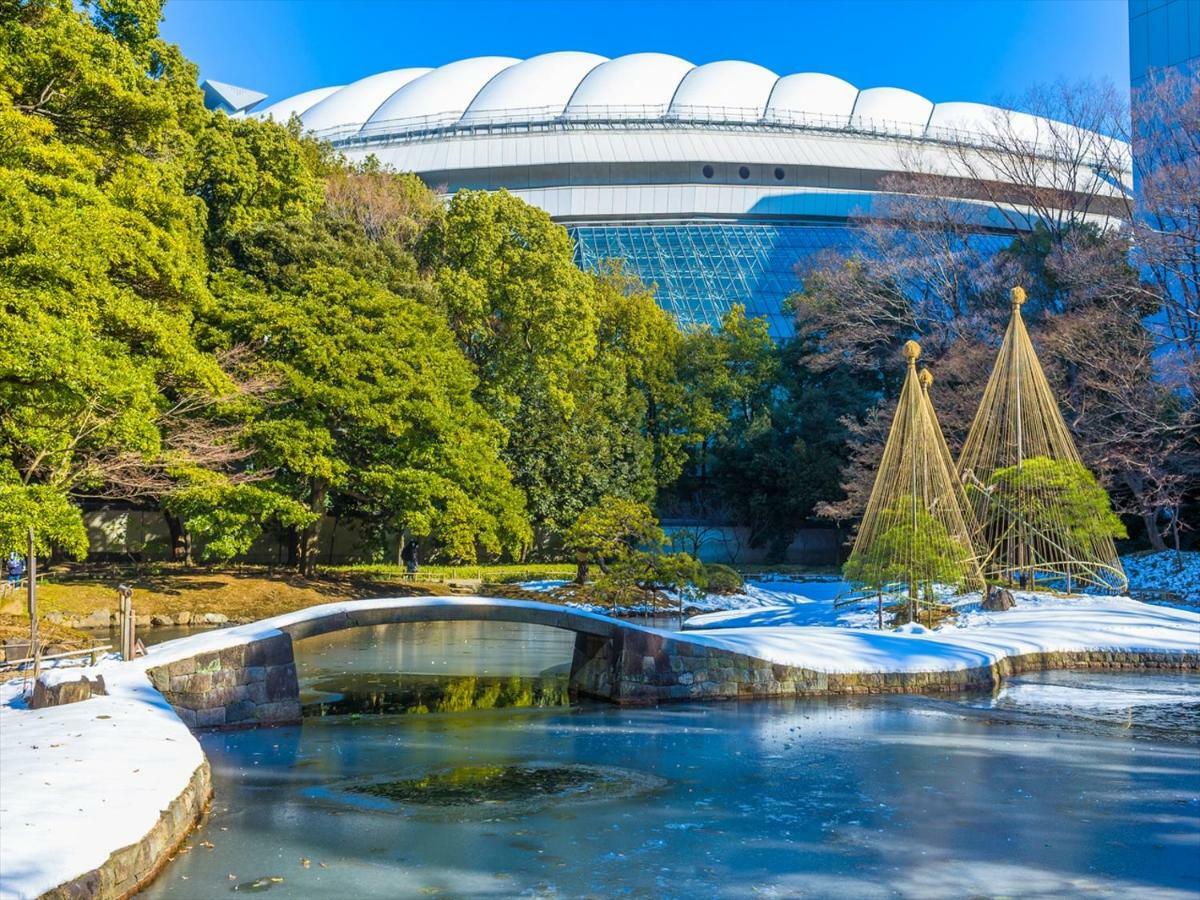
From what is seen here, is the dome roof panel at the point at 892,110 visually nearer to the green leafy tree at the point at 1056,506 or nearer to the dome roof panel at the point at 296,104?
the dome roof panel at the point at 296,104

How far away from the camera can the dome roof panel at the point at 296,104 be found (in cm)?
6538

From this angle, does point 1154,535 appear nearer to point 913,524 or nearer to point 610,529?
point 913,524

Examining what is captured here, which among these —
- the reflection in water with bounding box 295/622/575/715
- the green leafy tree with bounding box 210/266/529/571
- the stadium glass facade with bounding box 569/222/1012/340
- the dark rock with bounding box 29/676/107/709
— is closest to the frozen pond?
the reflection in water with bounding box 295/622/575/715

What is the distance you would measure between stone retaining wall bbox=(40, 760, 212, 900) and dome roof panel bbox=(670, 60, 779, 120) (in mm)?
52690

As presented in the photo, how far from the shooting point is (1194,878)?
8.30 m

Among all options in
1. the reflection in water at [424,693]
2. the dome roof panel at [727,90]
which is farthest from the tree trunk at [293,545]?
the dome roof panel at [727,90]

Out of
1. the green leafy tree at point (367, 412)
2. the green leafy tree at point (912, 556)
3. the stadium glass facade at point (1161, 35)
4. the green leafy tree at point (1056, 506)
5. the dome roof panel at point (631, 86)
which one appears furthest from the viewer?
the dome roof panel at point (631, 86)

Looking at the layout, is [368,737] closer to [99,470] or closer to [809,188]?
[99,470]

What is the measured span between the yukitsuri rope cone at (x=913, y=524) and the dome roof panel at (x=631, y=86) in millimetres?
36961

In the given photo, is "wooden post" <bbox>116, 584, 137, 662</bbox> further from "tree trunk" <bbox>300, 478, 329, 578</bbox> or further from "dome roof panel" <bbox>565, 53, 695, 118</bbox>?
"dome roof panel" <bbox>565, 53, 695, 118</bbox>

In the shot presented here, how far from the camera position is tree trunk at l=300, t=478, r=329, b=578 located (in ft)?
103

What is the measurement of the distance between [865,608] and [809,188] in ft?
121

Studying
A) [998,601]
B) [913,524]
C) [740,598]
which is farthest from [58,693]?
[740,598]

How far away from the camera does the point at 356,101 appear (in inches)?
2494
